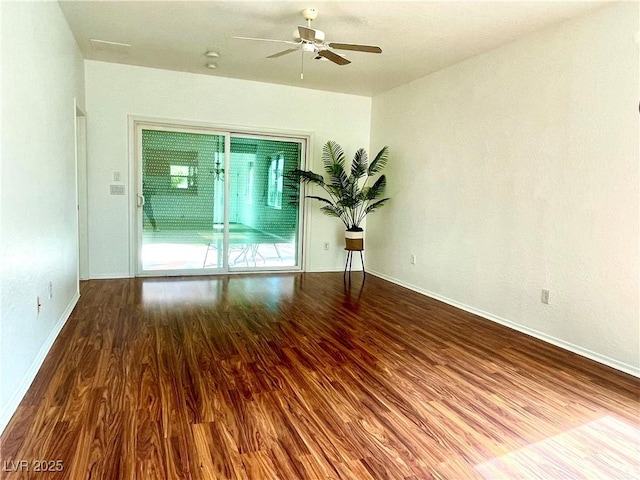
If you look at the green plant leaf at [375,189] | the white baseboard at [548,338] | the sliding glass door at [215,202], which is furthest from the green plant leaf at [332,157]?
the white baseboard at [548,338]

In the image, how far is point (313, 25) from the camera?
11.6 feet

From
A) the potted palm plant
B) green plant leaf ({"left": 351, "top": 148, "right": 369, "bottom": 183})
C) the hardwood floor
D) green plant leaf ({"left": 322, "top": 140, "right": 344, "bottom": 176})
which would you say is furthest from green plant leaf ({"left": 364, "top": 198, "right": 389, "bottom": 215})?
the hardwood floor

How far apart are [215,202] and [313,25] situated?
2807 mm

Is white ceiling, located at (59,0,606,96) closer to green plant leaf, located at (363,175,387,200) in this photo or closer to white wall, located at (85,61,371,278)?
white wall, located at (85,61,371,278)

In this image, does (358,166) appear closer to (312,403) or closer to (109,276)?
(109,276)

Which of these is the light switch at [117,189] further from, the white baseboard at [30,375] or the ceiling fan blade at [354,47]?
the ceiling fan blade at [354,47]

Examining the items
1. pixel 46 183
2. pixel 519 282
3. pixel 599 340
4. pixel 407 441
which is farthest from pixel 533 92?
pixel 46 183

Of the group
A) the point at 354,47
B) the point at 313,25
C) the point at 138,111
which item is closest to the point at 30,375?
the point at 354,47

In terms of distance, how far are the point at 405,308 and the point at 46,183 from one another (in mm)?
3327

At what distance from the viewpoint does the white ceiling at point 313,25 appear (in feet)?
10.3

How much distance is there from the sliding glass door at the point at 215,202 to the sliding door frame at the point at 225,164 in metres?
0.02

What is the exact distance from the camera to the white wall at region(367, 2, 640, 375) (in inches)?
112

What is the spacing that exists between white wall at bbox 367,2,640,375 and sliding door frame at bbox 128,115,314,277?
1732 mm

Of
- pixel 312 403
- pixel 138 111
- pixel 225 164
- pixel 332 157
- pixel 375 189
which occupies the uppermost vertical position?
pixel 138 111
